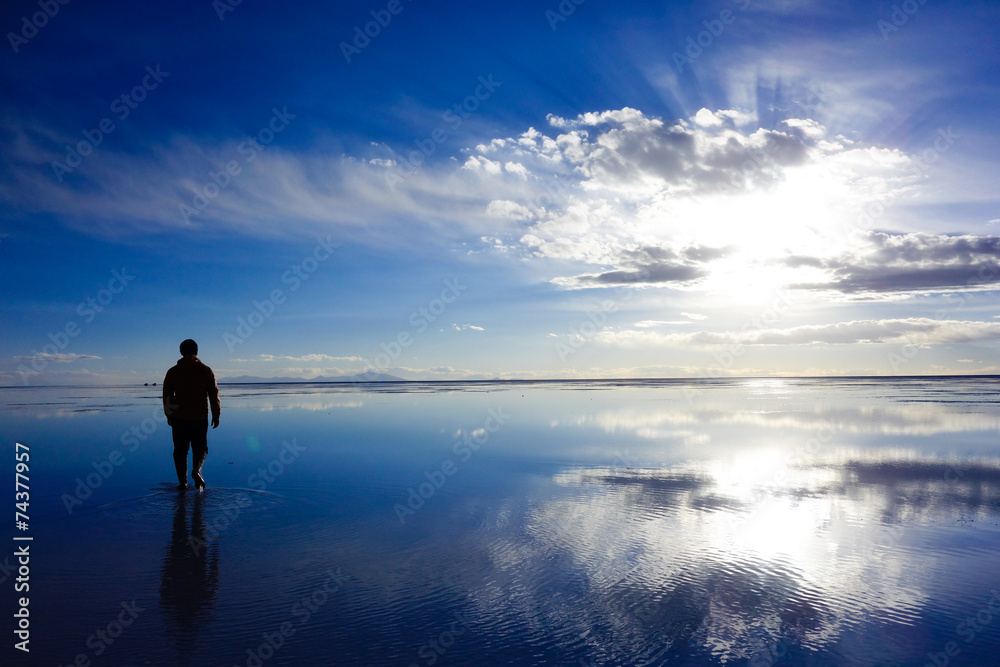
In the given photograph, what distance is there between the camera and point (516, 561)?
729cm

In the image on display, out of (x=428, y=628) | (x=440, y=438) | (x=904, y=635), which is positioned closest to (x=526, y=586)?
(x=428, y=628)

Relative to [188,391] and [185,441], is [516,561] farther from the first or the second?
[188,391]

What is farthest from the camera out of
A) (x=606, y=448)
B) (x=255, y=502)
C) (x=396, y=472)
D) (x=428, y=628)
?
(x=606, y=448)

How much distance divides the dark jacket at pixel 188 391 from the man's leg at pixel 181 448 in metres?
0.22

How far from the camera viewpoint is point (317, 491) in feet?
37.5

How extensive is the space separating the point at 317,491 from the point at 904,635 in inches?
387

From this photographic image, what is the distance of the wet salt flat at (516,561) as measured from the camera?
16.7ft

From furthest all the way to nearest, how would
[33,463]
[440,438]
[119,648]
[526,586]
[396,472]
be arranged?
[440,438] < [33,463] < [396,472] < [526,586] < [119,648]

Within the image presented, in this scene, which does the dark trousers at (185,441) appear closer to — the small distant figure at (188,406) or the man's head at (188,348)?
the small distant figure at (188,406)

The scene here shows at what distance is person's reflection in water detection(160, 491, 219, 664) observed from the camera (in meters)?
5.20

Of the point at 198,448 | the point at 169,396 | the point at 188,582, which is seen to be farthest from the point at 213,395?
the point at 188,582

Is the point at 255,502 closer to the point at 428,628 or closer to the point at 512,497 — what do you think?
the point at 512,497

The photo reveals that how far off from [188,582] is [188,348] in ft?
21.4

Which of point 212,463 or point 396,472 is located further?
point 212,463
